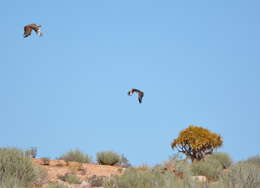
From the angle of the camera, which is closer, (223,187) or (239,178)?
(223,187)

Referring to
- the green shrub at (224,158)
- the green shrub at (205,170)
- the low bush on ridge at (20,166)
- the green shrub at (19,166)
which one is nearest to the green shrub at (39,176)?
the low bush on ridge at (20,166)

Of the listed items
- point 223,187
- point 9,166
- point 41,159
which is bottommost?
point 223,187

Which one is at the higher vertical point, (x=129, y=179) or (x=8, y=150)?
(x=8, y=150)

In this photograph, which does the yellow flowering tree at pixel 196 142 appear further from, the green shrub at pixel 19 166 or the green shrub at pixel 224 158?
the green shrub at pixel 19 166

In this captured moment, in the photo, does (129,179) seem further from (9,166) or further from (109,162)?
(109,162)

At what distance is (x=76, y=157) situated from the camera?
90.0 feet

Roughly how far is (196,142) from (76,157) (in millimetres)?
7644

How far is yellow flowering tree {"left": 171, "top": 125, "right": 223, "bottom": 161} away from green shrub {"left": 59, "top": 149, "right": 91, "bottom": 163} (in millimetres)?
6526

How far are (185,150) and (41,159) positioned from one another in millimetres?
10610

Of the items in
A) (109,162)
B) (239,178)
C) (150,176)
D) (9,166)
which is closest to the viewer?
(239,178)

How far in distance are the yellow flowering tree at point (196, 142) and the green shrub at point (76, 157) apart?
6526 mm

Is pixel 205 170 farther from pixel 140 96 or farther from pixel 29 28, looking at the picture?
pixel 29 28

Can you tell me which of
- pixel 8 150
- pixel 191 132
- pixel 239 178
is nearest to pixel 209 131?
pixel 191 132

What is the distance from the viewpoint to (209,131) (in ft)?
103
